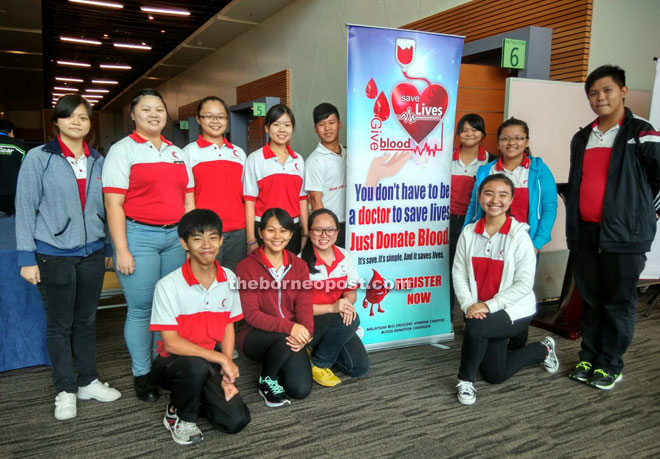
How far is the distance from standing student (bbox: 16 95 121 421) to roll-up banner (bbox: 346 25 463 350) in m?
1.37

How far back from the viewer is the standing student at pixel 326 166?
2.84 m

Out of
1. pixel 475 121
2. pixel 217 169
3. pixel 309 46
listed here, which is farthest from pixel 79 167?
pixel 309 46

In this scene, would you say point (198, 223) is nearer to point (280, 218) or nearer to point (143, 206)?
point (143, 206)

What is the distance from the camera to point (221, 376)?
7.04 feet

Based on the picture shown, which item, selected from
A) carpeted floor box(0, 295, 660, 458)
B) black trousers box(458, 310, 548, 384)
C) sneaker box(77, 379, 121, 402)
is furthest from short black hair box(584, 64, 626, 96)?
sneaker box(77, 379, 121, 402)

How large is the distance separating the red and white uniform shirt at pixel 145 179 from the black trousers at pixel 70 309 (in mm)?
333

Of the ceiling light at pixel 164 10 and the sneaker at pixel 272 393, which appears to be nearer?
the sneaker at pixel 272 393

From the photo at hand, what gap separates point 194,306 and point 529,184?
196 centimetres

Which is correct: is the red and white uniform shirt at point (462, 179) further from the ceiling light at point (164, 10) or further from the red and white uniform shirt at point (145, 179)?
the ceiling light at point (164, 10)

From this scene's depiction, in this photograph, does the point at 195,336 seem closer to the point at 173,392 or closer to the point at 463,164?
the point at 173,392

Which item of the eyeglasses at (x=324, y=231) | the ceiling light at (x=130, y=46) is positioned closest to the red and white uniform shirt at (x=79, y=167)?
the eyeglasses at (x=324, y=231)

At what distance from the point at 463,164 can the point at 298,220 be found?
3.81ft

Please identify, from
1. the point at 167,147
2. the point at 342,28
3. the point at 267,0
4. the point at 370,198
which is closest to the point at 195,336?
the point at 167,147

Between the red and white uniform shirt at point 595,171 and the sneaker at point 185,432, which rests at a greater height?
the red and white uniform shirt at point 595,171
